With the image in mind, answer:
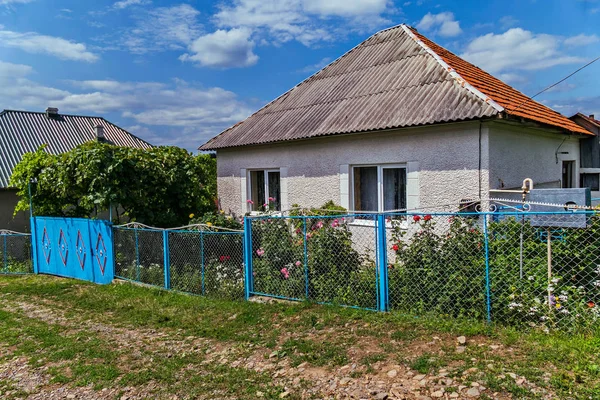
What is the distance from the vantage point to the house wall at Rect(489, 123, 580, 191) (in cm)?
666

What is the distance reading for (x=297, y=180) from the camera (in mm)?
9062

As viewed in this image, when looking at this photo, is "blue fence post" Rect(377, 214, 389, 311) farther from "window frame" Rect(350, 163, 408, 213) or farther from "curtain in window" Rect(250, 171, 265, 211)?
"curtain in window" Rect(250, 171, 265, 211)

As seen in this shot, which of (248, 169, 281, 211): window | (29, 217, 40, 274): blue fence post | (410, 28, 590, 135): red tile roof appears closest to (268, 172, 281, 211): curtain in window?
(248, 169, 281, 211): window

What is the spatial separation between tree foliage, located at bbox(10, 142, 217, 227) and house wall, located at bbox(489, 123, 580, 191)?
696 centimetres

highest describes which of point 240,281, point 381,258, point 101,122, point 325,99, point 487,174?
point 101,122

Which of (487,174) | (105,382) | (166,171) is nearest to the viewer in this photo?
(105,382)

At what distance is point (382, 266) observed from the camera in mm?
5316

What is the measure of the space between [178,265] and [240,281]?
1475 millimetres

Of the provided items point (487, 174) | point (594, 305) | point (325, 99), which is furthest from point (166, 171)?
point (594, 305)

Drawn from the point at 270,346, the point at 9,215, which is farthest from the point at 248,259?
the point at 9,215

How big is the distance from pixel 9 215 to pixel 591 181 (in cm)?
1868

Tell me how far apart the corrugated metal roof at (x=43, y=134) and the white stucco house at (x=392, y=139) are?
36.9ft

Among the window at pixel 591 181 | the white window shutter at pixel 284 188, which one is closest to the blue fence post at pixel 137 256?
the white window shutter at pixel 284 188

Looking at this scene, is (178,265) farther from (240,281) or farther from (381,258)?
(381,258)
